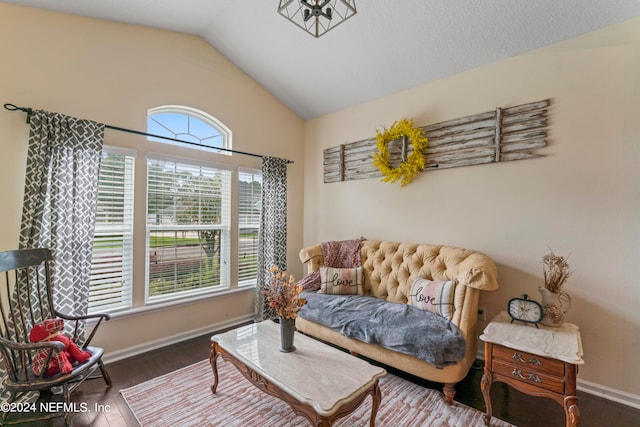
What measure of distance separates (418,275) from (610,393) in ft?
5.21

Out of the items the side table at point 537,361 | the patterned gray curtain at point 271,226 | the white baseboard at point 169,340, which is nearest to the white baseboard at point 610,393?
the side table at point 537,361

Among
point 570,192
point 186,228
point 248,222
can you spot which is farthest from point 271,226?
point 570,192

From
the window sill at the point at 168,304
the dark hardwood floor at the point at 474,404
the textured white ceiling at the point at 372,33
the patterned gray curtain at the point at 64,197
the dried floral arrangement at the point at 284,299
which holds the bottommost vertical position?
the dark hardwood floor at the point at 474,404

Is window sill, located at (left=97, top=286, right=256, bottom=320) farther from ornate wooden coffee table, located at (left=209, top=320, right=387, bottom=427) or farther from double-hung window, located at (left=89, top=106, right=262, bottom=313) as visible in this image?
ornate wooden coffee table, located at (left=209, top=320, right=387, bottom=427)

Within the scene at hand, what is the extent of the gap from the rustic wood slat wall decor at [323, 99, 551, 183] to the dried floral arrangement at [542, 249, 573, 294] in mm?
897

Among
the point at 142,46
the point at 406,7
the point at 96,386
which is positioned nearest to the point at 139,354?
the point at 96,386

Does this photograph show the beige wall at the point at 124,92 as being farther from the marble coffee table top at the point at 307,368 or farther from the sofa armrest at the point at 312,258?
the marble coffee table top at the point at 307,368

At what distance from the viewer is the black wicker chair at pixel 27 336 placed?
1694 millimetres

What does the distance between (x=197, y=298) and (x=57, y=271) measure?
1291 millimetres

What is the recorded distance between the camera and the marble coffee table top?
1.49 meters

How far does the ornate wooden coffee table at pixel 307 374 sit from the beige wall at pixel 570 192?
5.72 feet

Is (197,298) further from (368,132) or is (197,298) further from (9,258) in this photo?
(368,132)

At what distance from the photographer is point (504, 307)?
262 centimetres

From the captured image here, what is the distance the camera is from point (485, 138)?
2750mm
